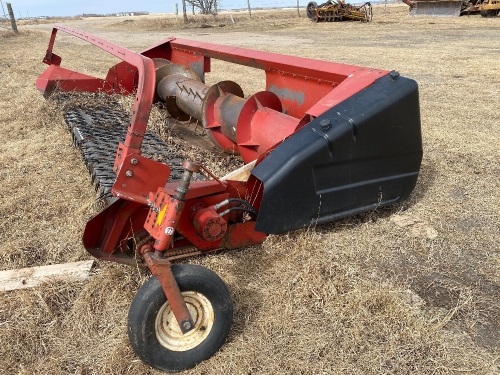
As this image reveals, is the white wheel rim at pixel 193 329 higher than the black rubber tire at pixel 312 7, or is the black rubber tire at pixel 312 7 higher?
the white wheel rim at pixel 193 329

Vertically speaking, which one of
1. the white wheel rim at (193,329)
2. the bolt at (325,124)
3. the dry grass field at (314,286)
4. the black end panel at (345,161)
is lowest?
the dry grass field at (314,286)

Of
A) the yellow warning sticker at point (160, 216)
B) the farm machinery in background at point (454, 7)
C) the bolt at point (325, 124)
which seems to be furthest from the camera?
the farm machinery in background at point (454, 7)

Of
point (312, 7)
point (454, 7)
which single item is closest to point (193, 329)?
point (454, 7)

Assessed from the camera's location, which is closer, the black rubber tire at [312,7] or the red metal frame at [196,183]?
the red metal frame at [196,183]

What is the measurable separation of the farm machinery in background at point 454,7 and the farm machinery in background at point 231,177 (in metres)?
21.4

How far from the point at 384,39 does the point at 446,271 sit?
48.1 ft

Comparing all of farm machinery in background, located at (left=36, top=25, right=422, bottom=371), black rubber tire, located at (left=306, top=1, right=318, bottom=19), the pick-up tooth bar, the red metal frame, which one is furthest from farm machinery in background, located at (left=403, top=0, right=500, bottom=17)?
the pick-up tooth bar

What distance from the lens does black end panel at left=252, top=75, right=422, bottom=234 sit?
2.60 m

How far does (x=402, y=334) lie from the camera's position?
2.19 metres

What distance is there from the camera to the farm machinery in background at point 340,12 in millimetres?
24709

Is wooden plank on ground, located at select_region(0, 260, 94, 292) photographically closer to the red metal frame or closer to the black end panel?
the red metal frame

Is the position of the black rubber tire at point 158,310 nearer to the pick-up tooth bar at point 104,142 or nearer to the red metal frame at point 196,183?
the red metal frame at point 196,183

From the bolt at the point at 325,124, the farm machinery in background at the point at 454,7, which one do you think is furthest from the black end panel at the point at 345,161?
the farm machinery in background at the point at 454,7

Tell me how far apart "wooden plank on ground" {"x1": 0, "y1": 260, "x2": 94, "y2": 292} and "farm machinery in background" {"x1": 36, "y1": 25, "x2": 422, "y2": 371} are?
0.74 feet
